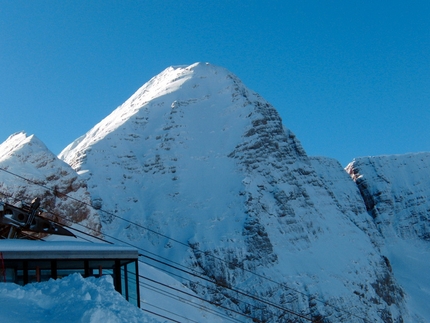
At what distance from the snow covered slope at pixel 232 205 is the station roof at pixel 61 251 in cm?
6480

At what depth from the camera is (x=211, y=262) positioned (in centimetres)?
8994

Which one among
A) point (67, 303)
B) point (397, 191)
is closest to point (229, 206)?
point (67, 303)

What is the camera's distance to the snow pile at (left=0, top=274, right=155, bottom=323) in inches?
436

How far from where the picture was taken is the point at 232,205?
326 ft

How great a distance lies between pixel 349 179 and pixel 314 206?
6679 cm

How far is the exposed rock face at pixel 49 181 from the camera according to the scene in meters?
74.5

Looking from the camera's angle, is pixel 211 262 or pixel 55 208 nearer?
pixel 55 208

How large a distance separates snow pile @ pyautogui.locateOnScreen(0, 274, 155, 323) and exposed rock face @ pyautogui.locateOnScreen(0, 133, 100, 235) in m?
62.9

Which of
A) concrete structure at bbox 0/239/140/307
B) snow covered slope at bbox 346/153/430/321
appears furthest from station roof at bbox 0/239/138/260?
snow covered slope at bbox 346/153/430/321

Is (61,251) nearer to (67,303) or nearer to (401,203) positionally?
(67,303)

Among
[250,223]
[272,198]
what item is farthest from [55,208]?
[272,198]

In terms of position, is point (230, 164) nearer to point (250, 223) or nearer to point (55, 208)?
point (250, 223)

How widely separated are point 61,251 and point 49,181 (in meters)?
63.9

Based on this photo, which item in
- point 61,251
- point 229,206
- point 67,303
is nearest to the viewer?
point 67,303
